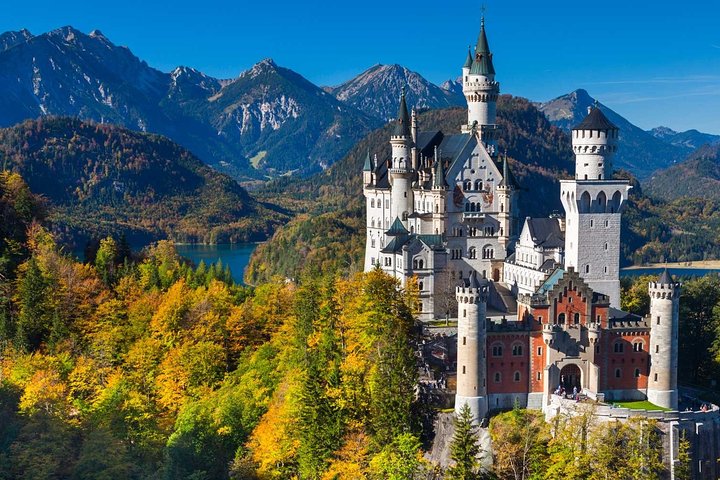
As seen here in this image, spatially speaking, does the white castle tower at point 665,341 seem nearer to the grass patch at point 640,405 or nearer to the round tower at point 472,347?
the grass patch at point 640,405

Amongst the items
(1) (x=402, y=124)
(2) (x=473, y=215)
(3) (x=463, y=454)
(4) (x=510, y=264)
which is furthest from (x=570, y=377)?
(1) (x=402, y=124)

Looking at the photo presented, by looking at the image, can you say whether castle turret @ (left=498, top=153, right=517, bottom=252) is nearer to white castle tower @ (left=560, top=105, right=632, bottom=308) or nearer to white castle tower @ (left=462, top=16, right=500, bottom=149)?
white castle tower @ (left=462, top=16, right=500, bottom=149)

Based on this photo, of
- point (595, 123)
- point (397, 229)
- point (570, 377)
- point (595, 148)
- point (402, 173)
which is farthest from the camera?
point (402, 173)

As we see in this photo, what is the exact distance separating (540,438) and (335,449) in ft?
46.9

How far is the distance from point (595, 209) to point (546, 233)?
8161 mm

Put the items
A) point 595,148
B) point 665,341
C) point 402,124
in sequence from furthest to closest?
point 402,124
point 595,148
point 665,341

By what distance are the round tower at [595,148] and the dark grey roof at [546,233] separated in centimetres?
775

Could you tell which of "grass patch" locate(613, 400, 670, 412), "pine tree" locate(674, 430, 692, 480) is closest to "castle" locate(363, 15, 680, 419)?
"grass patch" locate(613, 400, 670, 412)

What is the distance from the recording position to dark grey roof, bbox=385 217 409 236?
8588 centimetres

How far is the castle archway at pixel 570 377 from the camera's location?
6419 cm

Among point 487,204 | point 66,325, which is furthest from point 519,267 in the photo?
point 66,325

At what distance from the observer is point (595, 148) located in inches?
2879

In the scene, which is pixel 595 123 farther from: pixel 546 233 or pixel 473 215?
pixel 473 215

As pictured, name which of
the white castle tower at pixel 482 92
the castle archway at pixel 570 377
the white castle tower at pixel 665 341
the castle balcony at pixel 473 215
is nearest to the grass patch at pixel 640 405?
the white castle tower at pixel 665 341
